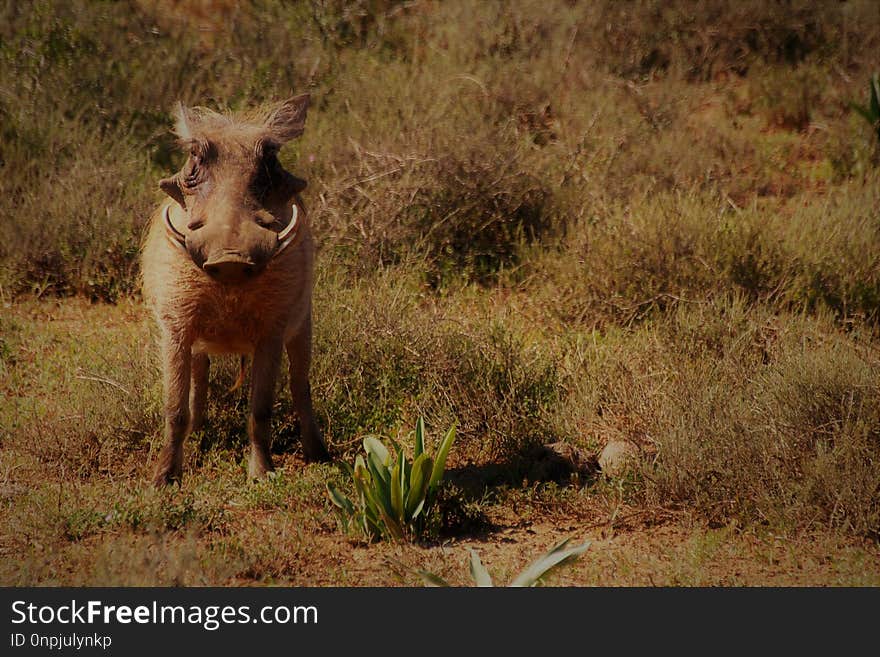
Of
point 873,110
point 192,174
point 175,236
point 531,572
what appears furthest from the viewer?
point 873,110

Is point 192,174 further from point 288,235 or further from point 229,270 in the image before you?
point 229,270

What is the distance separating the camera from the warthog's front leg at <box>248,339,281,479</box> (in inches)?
193

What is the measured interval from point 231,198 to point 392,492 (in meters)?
1.38

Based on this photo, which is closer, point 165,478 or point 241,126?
point 165,478

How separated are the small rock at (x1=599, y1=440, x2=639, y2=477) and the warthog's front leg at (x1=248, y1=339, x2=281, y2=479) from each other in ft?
5.21

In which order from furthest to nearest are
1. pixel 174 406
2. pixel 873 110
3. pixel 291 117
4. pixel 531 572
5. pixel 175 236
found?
pixel 873 110 → pixel 291 117 → pixel 174 406 → pixel 175 236 → pixel 531 572

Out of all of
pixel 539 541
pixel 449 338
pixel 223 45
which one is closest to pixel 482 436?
pixel 449 338

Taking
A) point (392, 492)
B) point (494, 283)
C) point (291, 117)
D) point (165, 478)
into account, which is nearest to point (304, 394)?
point (165, 478)

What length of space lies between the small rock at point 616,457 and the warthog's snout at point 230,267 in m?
1.94

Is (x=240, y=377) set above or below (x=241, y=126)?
below

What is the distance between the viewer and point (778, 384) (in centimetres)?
493

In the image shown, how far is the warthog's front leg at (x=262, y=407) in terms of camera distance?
489 cm

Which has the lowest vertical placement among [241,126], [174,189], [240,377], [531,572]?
[240,377]

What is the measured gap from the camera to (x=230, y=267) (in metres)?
4.06
